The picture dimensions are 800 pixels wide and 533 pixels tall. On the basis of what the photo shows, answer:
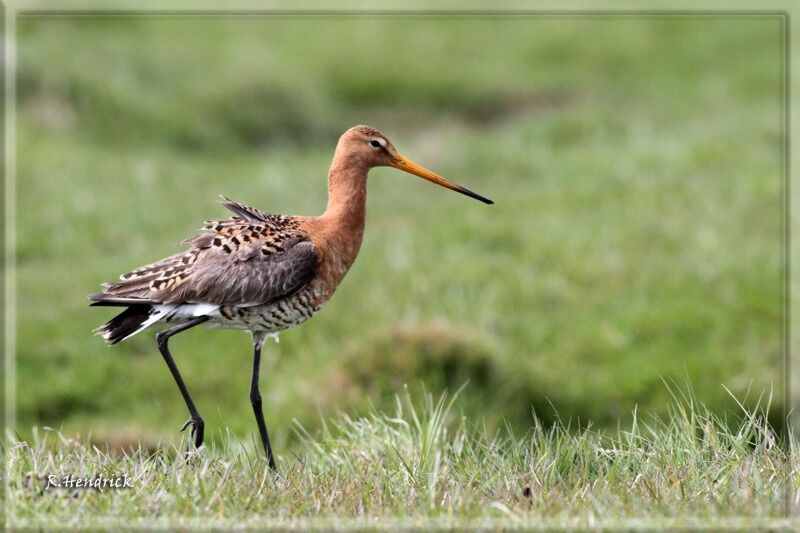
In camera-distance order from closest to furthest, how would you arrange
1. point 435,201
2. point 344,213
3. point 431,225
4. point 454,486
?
1. point 454,486
2. point 344,213
3. point 431,225
4. point 435,201

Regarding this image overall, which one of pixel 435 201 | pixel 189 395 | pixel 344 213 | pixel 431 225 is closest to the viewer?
pixel 189 395

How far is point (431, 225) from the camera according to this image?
14.1 m

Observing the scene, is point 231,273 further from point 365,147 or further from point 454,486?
point 454,486

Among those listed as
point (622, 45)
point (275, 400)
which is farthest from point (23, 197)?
point (622, 45)

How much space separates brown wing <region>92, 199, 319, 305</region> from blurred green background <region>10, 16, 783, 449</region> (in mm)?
2113

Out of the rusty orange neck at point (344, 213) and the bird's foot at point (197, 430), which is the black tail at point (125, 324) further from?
the rusty orange neck at point (344, 213)

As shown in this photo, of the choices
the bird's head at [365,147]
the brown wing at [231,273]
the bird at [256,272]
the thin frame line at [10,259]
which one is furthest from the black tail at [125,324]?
the thin frame line at [10,259]

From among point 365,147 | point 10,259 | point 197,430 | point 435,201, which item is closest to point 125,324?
point 197,430

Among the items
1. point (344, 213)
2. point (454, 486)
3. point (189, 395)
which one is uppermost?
point (344, 213)

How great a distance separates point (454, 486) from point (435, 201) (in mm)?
10424

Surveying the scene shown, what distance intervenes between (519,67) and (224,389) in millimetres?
12071

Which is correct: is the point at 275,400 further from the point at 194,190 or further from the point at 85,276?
the point at 194,190

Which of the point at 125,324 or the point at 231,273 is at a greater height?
the point at 231,273

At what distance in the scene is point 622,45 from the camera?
22.0 m
